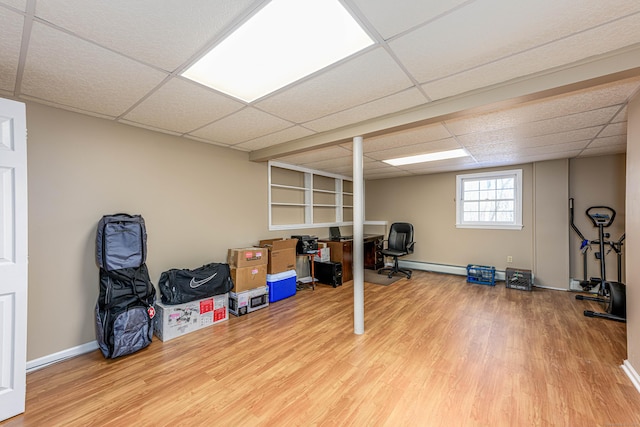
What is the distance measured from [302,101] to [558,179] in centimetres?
485

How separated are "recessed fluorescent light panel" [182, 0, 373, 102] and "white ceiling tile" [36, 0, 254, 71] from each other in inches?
5.2

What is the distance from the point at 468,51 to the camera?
5.10 ft

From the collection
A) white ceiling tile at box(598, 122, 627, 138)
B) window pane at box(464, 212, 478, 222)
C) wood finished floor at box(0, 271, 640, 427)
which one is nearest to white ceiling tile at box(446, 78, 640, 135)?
white ceiling tile at box(598, 122, 627, 138)

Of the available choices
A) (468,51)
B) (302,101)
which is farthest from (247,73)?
(468,51)

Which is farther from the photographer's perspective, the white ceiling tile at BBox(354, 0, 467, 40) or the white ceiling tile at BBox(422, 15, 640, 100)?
the white ceiling tile at BBox(422, 15, 640, 100)

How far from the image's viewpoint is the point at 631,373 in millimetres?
2027

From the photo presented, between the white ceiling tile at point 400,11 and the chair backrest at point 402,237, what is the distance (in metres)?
4.64

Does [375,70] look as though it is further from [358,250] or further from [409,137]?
[358,250]

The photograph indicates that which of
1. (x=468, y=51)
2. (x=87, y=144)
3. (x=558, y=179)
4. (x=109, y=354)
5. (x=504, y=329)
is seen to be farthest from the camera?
(x=558, y=179)

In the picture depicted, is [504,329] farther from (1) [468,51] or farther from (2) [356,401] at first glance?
(1) [468,51]

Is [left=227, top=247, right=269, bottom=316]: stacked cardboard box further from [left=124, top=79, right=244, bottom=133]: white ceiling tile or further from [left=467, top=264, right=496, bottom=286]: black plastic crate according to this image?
[left=467, top=264, right=496, bottom=286]: black plastic crate

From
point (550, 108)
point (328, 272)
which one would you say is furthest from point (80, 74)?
point (328, 272)

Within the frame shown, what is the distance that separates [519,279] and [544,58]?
4195 mm

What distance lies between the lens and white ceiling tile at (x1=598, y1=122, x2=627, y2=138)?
2726 mm
